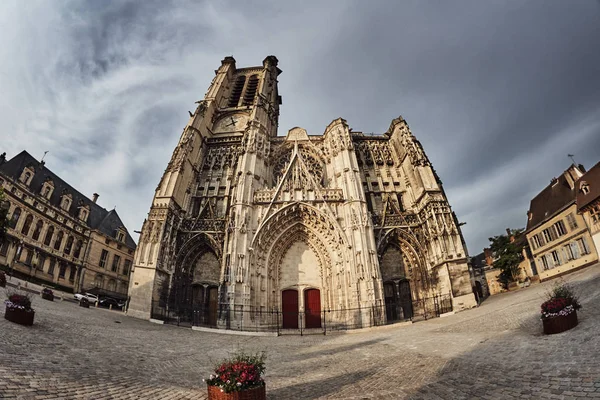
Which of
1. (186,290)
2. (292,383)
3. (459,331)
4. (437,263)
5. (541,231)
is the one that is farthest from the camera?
(541,231)

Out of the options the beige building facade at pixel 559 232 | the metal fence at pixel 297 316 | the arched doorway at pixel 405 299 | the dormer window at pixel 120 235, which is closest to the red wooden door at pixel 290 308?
the metal fence at pixel 297 316

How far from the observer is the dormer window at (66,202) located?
29641 mm

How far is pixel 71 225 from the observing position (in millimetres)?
29797

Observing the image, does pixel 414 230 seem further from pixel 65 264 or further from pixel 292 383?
pixel 65 264

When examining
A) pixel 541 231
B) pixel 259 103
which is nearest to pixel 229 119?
pixel 259 103

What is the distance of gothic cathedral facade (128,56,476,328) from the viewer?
17094 millimetres

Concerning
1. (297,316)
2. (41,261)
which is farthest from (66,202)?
(297,316)

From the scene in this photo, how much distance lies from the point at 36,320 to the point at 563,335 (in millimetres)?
14537

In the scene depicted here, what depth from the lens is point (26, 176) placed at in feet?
86.8

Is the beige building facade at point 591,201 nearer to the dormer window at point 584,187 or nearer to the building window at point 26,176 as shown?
the dormer window at point 584,187

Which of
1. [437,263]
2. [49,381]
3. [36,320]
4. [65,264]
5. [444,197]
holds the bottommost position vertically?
[49,381]

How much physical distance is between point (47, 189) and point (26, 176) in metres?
2.20

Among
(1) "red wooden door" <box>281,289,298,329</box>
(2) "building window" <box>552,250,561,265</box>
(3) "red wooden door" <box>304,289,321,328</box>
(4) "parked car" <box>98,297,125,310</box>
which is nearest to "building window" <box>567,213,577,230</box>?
(2) "building window" <box>552,250,561,265</box>

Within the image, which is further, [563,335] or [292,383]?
[563,335]
